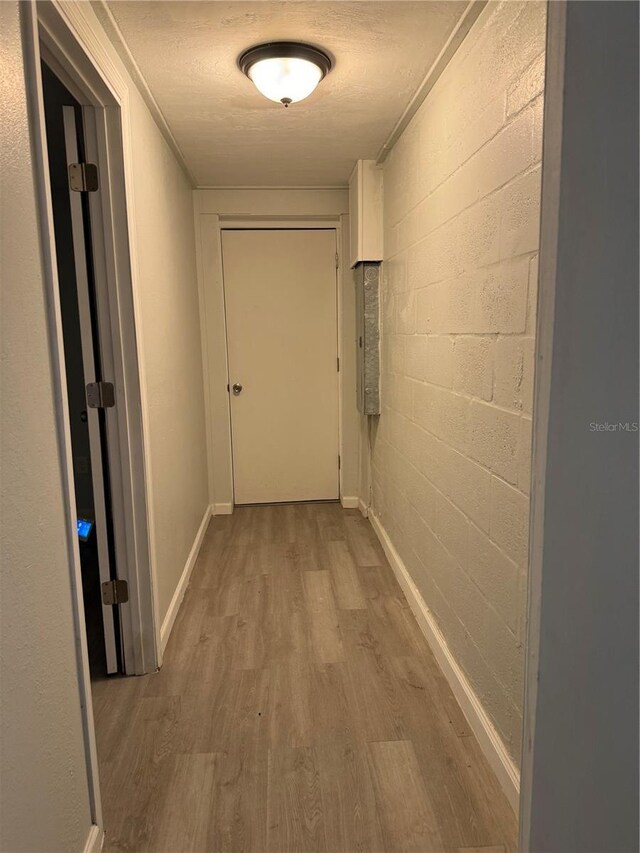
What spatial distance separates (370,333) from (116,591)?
2036mm

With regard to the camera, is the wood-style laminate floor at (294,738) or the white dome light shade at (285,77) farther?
the white dome light shade at (285,77)

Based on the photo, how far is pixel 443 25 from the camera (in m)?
1.74

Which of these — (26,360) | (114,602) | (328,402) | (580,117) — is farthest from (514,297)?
(328,402)

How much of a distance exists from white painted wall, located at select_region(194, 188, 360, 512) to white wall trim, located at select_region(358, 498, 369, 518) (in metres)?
0.08

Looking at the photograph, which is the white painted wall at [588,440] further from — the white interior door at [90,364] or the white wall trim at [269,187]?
the white wall trim at [269,187]

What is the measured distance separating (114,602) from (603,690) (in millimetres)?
1925

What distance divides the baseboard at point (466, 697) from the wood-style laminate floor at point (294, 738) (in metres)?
0.04

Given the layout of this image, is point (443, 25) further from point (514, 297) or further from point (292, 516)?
point (292, 516)

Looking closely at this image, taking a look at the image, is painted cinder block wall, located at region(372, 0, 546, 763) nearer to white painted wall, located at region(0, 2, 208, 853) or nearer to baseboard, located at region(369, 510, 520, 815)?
baseboard, located at region(369, 510, 520, 815)

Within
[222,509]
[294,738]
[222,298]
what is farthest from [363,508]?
[294,738]

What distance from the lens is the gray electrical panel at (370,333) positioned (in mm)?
3312

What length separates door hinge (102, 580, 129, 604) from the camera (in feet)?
6.99

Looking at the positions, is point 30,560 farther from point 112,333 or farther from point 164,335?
point 164,335

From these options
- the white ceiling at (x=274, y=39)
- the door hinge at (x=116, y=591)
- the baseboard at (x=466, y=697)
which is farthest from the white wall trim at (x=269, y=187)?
the door hinge at (x=116, y=591)
